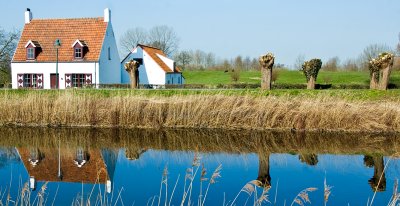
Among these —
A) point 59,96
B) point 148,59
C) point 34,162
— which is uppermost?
point 148,59

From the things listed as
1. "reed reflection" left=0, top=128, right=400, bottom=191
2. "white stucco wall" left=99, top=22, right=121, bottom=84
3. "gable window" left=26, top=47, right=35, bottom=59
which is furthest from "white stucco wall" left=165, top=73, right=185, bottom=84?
"reed reflection" left=0, top=128, right=400, bottom=191

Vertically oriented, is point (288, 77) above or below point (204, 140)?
above

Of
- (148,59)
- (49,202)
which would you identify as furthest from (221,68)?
(49,202)

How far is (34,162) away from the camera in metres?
10.5

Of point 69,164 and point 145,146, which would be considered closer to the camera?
point 69,164

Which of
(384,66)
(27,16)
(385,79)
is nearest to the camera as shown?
(385,79)

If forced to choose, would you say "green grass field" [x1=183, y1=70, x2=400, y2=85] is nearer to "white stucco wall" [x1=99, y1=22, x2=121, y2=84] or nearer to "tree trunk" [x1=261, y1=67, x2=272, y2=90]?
"white stucco wall" [x1=99, y1=22, x2=121, y2=84]

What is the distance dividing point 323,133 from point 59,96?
10.4 meters

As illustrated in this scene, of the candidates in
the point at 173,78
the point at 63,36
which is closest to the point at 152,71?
the point at 173,78

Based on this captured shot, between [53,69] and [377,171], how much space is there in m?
26.1

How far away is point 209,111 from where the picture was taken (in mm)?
15648

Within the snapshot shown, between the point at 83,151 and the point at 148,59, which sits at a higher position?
the point at 148,59

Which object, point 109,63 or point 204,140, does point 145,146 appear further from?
point 109,63

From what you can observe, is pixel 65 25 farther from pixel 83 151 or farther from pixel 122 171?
pixel 122 171
